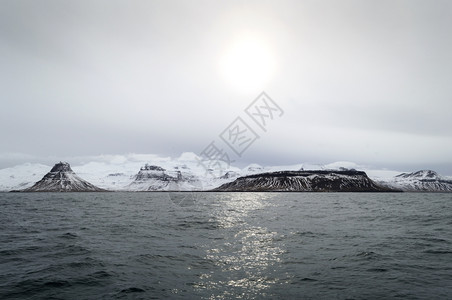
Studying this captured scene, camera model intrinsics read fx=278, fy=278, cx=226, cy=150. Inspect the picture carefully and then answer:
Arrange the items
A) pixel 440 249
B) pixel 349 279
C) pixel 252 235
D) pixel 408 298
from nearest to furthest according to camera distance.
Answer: pixel 408 298 → pixel 349 279 → pixel 440 249 → pixel 252 235

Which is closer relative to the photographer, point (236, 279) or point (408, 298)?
point (408, 298)

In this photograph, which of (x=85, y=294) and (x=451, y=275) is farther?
(x=451, y=275)

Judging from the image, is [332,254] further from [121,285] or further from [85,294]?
[85,294]

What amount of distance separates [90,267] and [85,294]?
196 inches

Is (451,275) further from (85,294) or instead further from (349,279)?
(85,294)

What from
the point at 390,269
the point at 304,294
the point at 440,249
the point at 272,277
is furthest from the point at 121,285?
the point at 440,249

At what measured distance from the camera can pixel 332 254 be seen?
2223cm

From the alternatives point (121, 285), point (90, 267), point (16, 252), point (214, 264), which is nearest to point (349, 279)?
point (214, 264)

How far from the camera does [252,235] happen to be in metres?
31.1

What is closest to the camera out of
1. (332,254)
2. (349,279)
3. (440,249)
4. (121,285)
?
(121,285)

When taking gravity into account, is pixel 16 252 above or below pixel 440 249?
above

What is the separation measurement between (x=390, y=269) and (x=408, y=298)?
520 centimetres

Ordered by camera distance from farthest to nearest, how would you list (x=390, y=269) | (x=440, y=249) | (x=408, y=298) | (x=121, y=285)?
(x=440, y=249) < (x=390, y=269) < (x=121, y=285) < (x=408, y=298)

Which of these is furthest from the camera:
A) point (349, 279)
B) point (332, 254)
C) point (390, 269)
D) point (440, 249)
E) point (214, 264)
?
point (440, 249)
